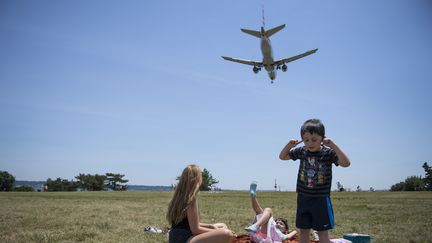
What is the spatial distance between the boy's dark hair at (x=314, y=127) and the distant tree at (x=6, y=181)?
9031cm

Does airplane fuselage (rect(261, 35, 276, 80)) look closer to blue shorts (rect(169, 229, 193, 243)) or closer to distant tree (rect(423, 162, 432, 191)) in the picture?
blue shorts (rect(169, 229, 193, 243))

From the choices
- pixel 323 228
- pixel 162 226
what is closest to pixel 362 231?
pixel 323 228

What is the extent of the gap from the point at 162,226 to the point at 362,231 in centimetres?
524

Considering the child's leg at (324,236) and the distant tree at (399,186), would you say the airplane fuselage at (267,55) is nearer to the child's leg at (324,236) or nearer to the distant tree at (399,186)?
the child's leg at (324,236)

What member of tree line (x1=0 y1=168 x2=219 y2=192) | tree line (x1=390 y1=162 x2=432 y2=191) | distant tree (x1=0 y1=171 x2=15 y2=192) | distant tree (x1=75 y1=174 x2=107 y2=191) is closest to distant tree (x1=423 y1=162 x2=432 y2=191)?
tree line (x1=390 y1=162 x2=432 y2=191)

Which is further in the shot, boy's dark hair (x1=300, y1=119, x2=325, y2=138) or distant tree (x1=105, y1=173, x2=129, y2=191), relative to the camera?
distant tree (x1=105, y1=173, x2=129, y2=191)

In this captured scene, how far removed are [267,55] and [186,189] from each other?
32.3 metres

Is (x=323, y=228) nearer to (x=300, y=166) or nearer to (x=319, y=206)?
(x=319, y=206)

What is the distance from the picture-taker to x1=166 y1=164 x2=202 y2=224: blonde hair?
16.2 feet

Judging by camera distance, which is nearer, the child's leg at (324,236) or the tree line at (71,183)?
the child's leg at (324,236)

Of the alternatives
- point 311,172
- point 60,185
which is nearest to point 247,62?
point 311,172

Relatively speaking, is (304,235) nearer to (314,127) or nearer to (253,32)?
(314,127)

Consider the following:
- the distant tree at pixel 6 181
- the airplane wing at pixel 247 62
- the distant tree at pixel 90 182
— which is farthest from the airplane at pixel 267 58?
the distant tree at pixel 6 181

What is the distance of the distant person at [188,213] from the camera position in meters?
4.95
